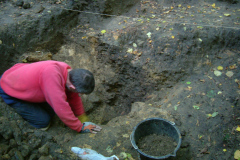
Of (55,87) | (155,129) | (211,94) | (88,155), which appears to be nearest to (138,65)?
(211,94)

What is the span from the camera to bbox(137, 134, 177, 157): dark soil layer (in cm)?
209

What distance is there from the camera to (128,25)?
4078 mm

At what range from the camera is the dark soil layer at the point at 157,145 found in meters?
2.09

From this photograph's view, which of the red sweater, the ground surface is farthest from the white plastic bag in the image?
the red sweater

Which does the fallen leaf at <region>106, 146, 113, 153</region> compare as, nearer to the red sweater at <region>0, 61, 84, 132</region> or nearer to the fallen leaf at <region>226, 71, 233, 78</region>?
the red sweater at <region>0, 61, 84, 132</region>

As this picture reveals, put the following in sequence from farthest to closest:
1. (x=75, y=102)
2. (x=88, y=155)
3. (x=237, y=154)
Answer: (x=75, y=102), (x=237, y=154), (x=88, y=155)

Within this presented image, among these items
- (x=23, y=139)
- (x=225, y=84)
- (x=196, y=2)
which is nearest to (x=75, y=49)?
(x=23, y=139)

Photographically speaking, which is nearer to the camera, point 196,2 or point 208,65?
point 208,65

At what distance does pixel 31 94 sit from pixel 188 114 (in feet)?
7.56

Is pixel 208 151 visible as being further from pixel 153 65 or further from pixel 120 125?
pixel 153 65

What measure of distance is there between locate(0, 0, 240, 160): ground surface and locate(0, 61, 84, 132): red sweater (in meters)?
0.29

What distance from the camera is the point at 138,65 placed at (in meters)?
3.61

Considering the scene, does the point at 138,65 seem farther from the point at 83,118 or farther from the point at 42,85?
the point at 42,85

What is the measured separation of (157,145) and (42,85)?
5.41 feet
